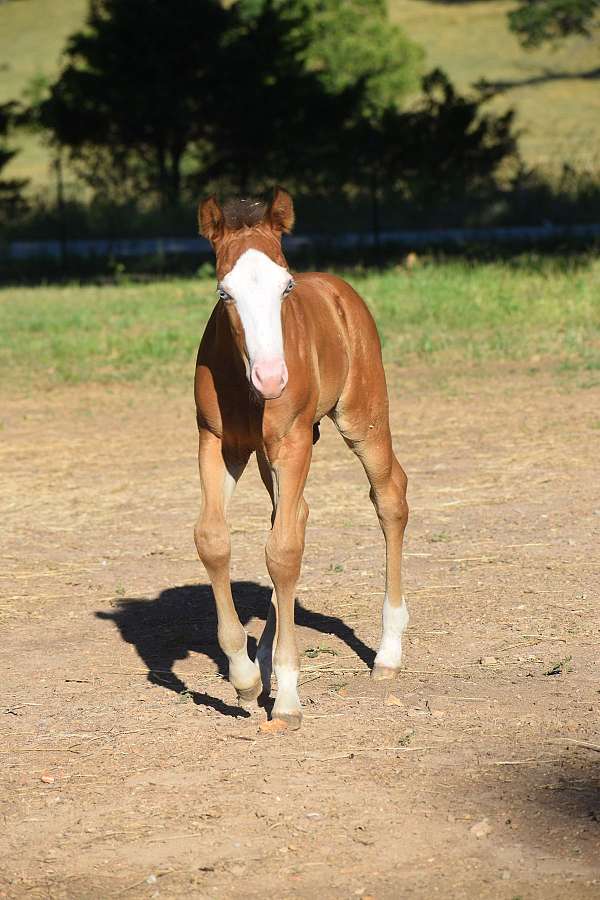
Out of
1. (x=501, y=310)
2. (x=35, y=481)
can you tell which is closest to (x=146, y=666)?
(x=35, y=481)

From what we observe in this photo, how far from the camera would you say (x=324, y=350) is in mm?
5266

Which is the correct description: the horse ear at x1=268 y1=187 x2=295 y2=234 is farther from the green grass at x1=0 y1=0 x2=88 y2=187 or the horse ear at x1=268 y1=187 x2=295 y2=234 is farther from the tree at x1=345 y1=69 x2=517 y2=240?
the green grass at x1=0 y1=0 x2=88 y2=187

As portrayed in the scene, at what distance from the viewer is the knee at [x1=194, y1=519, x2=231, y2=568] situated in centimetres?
498

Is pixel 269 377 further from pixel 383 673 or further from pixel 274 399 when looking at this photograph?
pixel 383 673

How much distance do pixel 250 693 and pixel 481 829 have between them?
4.33 feet

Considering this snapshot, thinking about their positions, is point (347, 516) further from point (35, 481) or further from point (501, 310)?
point (501, 310)

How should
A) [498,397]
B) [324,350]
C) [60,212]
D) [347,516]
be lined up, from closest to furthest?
1. [324,350]
2. [347,516]
3. [498,397]
4. [60,212]

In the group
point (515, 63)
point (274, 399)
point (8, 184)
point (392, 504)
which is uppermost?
point (515, 63)

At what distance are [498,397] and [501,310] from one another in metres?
4.32

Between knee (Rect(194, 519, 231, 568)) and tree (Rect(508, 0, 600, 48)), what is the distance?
196 ft

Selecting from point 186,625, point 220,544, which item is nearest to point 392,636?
point 220,544

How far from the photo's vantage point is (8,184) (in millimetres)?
29141

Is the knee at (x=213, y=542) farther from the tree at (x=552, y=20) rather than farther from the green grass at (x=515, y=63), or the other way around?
the tree at (x=552, y=20)

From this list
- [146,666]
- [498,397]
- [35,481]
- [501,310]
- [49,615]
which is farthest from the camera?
[501,310]
